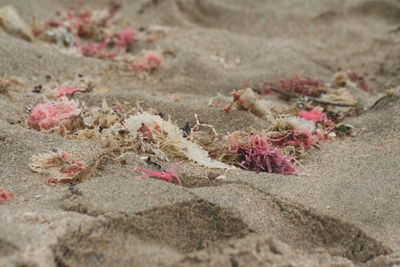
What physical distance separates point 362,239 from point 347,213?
159 mm

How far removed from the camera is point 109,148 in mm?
2691

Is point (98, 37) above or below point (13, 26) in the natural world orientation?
below

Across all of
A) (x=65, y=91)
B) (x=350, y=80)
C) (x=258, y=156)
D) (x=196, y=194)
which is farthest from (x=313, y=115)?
(x=65, y=91)

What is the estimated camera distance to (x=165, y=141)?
2.82m

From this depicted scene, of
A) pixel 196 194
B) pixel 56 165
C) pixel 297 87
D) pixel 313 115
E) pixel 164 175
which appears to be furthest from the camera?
pixel 297 87

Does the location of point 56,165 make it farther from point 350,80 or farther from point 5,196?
point 350,80

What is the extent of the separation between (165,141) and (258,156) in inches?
20.2

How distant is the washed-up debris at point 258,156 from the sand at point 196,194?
118 mm

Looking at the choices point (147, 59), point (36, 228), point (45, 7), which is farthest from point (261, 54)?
point (36, 228)

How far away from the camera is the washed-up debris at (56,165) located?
2.51 m

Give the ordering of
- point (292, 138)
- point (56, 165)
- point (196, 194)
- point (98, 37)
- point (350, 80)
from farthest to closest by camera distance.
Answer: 1. point (98, 37)
2. point (350, 80)
3. point (292, 138)
4. point (56, 165)
5. point (196, 194)

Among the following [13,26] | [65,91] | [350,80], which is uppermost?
[13,26]

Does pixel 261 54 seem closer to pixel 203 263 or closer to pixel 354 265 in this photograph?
pixel 354 265

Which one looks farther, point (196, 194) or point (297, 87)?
point (297, 87)
